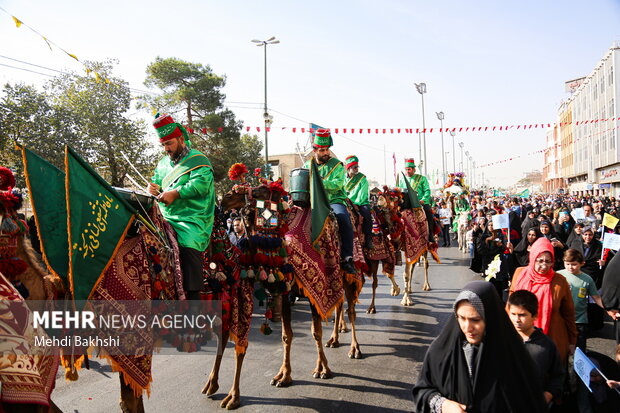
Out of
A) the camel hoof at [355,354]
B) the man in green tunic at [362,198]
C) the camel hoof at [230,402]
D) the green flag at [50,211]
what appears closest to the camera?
the green flag at [50,211]

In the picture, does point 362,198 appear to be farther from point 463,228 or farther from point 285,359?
point 463,228

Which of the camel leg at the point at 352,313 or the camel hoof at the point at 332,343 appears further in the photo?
the camel hoof at the point at 332,343

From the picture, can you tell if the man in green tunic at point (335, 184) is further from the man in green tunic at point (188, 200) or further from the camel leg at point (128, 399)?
the camel leg at point (128, 399)

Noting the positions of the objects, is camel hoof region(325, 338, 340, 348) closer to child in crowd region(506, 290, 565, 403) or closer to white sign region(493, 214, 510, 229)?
child in crowd region(506, 290, 565, 403)

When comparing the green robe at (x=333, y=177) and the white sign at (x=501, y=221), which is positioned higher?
the green robe at (x=333, y=177)

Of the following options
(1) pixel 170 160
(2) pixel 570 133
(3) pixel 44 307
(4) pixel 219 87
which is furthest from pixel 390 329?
(2) pixel 570 133

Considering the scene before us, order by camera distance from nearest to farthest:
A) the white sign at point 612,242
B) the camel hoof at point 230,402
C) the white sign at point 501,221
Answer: the camel hoof at point 230,402 → the white sign at point 612,242 → the white sign at point 501,221

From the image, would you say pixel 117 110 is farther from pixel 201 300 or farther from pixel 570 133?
pixel 570 133

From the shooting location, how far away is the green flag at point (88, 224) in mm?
3039

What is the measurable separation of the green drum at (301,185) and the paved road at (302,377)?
2.35m

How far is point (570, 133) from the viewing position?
63.3m

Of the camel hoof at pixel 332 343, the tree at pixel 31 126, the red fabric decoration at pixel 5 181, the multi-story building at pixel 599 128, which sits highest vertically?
the multi-story building at pixel 599 128

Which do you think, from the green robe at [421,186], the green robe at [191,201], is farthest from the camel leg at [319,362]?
the green robe at [421,186]

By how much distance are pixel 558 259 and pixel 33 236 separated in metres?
9.51
